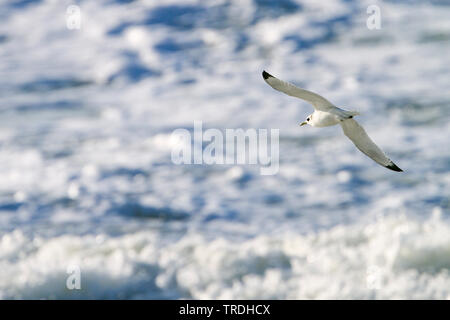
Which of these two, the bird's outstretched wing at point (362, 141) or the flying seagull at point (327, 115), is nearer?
the flying seagull at point (327, 115)

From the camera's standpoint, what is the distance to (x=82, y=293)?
43594 millimetres

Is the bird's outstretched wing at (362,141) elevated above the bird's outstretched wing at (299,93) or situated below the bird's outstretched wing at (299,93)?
below

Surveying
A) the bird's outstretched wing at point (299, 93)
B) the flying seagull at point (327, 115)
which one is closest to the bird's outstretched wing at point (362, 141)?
the flying seagull at point (327, 115)

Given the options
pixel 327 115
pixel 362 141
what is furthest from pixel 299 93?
pixel 362 141

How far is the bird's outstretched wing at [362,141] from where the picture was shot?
35.2 feet

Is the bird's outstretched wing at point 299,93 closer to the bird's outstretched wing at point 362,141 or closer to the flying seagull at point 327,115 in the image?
the flying seagull at point 327,115

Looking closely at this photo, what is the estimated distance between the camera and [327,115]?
33.9 feet

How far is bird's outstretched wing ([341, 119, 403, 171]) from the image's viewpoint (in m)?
10.7
